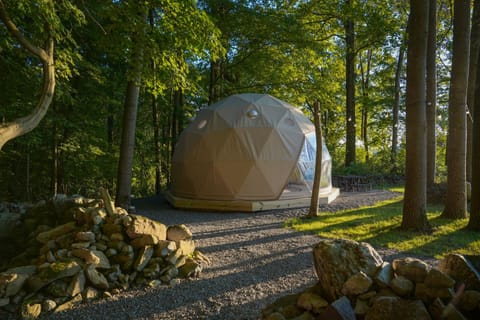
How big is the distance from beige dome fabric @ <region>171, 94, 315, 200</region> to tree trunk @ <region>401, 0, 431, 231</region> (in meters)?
4.45

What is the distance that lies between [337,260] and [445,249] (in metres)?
3.65

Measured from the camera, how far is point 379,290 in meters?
2.11

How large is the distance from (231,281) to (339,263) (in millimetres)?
1872

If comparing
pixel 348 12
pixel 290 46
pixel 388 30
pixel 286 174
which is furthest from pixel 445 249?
pixel 290 46

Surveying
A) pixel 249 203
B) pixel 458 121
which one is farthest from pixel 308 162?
pixel 458 121

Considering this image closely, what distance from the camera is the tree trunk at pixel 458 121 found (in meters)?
6.82

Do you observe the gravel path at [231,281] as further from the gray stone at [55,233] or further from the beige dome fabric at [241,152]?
the beige dome fabric at [241,152]

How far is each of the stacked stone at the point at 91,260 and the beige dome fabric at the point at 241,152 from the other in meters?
5.14

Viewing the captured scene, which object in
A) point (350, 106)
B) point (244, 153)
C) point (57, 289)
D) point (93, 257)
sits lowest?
point (57, 289)

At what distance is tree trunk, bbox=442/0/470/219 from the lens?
682 cm

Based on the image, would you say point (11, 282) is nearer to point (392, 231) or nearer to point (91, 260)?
point (91, 260)

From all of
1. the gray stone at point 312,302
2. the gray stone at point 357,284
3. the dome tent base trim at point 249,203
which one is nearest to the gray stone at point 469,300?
the gray stone at point 357,284

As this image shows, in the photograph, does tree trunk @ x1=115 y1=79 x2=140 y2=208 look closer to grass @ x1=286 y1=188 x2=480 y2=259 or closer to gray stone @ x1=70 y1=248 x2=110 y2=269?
gray stone @ x1=70 y1=248 x2=110 y2=269

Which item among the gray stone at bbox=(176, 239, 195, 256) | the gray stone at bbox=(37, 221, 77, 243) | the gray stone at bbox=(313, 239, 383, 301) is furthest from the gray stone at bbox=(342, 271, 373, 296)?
the gray stone at bbox=(37, 221, 77, 243)
